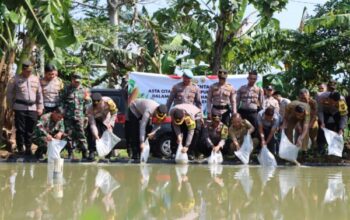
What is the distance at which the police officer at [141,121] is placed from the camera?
981cm

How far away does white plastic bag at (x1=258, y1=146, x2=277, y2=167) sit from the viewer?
9531mm

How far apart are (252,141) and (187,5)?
17.8ft

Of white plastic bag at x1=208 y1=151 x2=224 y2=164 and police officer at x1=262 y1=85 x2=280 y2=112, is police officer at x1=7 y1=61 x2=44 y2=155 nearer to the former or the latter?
white plastic bag at x1=208 y1=151 x2=224 y2=164

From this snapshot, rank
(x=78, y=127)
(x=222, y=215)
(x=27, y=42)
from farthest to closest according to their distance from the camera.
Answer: (x=27, y=42) < (x=78, y=127) < (x=222, y=215)

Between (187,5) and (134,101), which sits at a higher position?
(187,5)

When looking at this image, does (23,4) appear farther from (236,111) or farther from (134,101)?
(236,111)

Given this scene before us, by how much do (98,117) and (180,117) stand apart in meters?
1.36

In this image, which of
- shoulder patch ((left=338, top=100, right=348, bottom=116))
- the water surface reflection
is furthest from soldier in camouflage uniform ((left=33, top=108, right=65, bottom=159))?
shoulder patch ((left=338, top=100, right=348, bottom=116))

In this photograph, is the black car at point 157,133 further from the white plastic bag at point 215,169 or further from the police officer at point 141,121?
the white plastic bag at point 215,169

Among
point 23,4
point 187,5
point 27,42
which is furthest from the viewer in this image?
point 187,5

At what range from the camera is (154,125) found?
395 inches

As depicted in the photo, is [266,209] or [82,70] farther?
[82,70]

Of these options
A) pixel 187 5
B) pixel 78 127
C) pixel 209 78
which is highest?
pixel 187 5

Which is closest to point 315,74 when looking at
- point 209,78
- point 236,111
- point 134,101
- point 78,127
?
point 209,78
